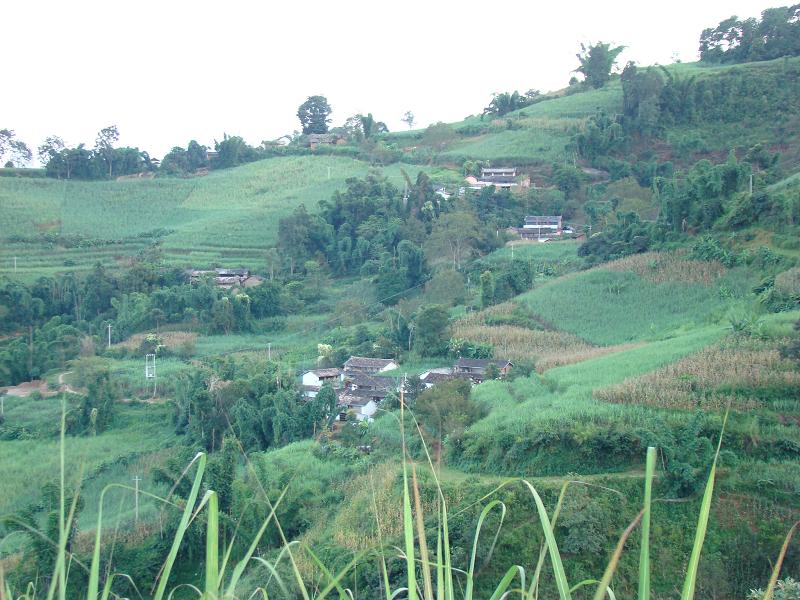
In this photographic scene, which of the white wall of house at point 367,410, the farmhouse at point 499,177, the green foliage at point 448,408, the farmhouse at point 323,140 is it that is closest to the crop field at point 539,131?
the farmhouse at point 499,177

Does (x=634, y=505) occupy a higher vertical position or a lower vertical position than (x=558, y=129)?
lower

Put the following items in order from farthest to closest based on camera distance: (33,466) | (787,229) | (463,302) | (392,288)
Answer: (392,288) < (463,302) < (787,229) < (33,466)

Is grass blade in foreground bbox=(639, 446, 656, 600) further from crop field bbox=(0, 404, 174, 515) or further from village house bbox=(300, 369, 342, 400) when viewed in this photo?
village house bbox=(300, 369, 342, 400)

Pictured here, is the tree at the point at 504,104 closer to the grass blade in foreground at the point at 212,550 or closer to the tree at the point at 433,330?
the tree at the point at 433,330

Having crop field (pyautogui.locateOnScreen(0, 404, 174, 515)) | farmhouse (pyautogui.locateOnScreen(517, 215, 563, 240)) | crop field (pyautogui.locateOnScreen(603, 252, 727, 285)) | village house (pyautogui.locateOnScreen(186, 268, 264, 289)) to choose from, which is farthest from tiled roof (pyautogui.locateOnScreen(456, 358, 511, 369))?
farmhouse (pyautogui.locateOnScreen(517, 215, 563, 240))

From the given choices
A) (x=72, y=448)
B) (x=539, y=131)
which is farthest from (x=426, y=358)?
(x=539, y=131)

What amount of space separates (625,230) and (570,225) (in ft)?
20.6

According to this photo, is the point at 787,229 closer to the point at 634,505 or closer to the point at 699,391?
the point at 699,391

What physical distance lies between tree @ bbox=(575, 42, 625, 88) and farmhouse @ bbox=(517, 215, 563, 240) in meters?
17.5

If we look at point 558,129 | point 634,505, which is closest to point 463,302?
point 634,505

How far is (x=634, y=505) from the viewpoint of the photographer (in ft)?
29.1

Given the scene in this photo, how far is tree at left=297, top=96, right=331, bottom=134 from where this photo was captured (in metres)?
44.6

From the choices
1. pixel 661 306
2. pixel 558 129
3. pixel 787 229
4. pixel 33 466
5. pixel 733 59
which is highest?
pixel 733 59

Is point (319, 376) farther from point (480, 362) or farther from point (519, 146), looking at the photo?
point (519, 146)
